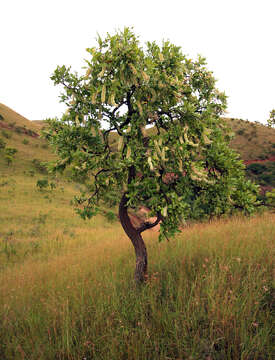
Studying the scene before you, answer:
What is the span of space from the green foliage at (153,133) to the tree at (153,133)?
0.02 m

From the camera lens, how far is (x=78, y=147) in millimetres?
4156

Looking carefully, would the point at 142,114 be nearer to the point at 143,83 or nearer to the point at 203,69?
the point at 143,83

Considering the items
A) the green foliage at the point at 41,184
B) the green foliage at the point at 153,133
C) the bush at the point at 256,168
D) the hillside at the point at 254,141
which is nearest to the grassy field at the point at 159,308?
the green foliage at the point at 153,133

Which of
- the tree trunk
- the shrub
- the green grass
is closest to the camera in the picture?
the green grass

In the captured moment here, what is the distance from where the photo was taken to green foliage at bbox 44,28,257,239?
371cm

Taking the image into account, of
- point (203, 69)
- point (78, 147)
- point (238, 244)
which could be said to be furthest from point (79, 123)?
point (238, 244)

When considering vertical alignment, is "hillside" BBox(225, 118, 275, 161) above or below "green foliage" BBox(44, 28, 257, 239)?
above

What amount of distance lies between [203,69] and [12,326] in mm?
7083

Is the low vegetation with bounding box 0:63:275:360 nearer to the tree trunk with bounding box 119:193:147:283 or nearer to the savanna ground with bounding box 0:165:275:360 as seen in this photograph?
the savanna ground with bounding box 0:165:275:360

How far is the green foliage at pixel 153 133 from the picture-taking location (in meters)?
3.71

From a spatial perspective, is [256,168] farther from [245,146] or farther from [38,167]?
[38,167]

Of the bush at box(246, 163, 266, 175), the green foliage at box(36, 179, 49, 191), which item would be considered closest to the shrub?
the bush at box(246, 163, 266, 175)

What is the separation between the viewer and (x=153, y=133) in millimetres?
4324

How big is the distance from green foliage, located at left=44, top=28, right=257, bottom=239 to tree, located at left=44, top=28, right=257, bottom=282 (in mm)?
18
